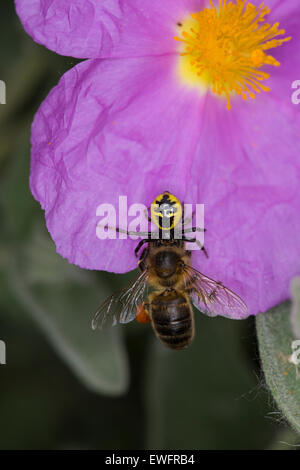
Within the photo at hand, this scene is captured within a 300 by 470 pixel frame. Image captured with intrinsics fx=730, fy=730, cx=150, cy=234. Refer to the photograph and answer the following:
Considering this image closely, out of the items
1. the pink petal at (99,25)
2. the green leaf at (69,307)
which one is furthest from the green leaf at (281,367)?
the pink petal at (99,25)

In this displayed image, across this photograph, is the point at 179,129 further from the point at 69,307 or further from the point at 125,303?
the point at 69,307

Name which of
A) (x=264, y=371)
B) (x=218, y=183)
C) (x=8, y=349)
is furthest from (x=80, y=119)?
(x=8, y=349)

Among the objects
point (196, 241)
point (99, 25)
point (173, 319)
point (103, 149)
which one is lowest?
point (173, 319)

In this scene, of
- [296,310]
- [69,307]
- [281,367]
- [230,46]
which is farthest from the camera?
[69,307]

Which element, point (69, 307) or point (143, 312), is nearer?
point (143, 312)

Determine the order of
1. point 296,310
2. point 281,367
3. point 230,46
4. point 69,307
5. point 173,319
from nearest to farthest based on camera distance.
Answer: point 296,310 < point 281,367 < point 173,319 < point 230,46 < point 69,307

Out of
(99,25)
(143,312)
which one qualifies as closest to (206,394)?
(143,312)

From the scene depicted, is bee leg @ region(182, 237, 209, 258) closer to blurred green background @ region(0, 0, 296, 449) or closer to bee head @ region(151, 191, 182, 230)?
bee head @ region(151, 191, 182, 230)
